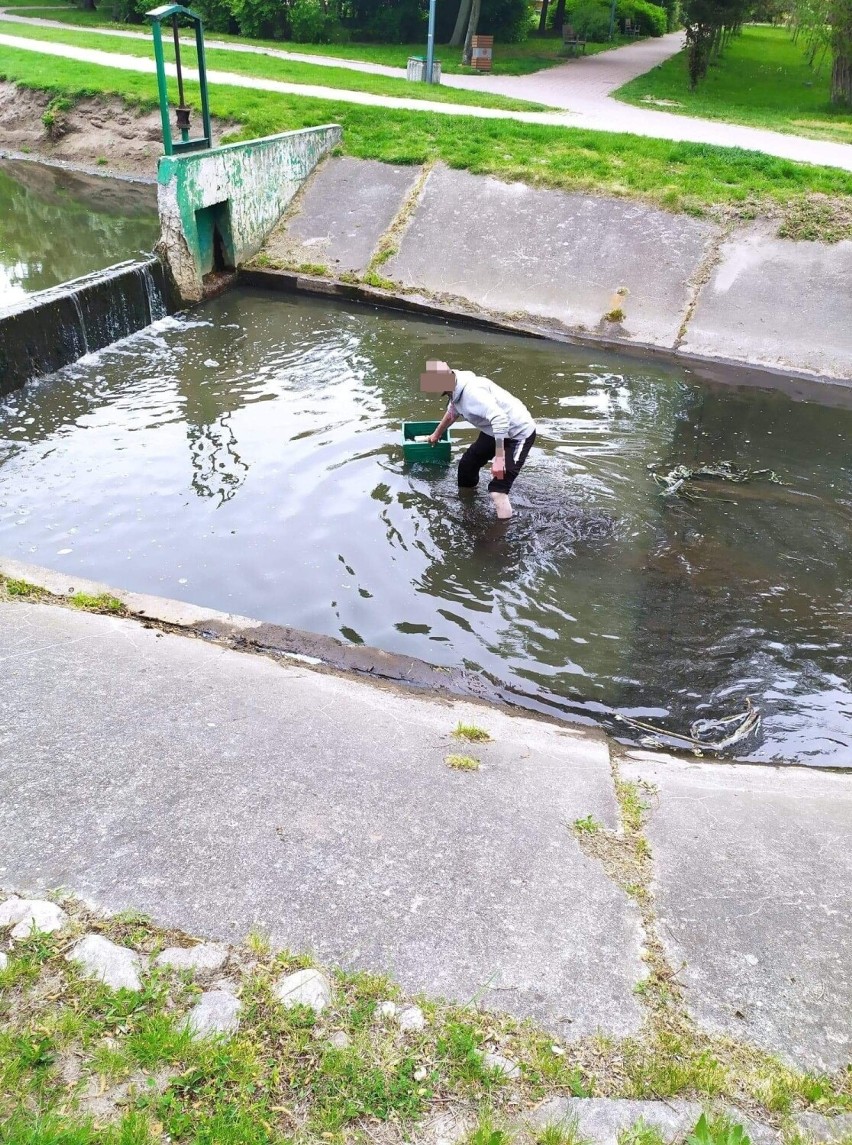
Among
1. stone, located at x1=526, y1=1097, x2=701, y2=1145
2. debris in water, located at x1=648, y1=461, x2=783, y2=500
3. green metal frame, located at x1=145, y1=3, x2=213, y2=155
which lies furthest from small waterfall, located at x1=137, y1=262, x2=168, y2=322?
stone, located at x1=526, y1=1097, x2=701, y2=1145

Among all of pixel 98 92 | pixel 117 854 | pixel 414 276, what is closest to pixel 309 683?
pixel 117 854

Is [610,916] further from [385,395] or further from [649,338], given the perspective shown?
[649,338]

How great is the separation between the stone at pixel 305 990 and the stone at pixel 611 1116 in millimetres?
800

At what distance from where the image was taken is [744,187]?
13977mm

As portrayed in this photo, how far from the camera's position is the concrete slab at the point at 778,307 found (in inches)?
471

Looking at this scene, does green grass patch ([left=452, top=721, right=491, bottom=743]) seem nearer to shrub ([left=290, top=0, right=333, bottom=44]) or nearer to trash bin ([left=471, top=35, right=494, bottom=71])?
trash bin ([left=471, top=35, right=494, bottom=71])

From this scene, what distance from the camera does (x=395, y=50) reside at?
30.0m

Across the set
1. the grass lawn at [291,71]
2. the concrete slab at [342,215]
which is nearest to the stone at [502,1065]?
the concrete slab at [342,215]

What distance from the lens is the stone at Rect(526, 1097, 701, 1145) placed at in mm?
2887

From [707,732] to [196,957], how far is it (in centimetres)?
338

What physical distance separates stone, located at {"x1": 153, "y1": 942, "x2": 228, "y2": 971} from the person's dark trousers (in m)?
4.84

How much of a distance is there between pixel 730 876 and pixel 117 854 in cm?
265

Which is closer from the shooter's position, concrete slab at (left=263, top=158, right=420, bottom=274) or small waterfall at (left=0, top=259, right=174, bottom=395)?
small waterfall at (left=0, top=259, right=174, bottom=395)

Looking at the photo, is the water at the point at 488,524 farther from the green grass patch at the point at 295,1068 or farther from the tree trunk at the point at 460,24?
the tree trunk at the point at 460,24
